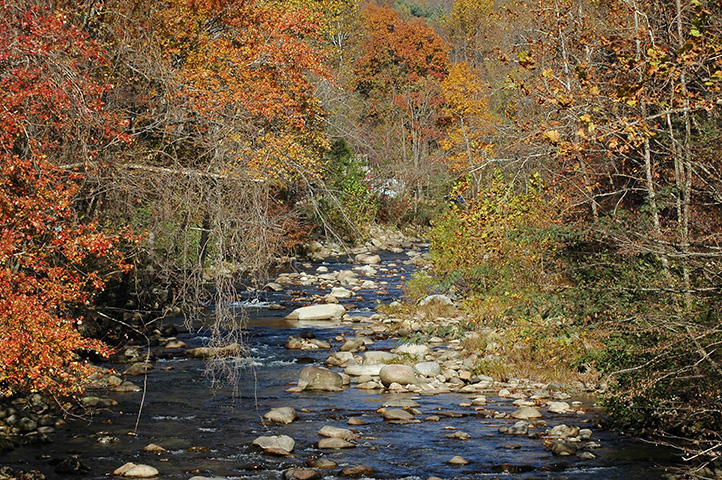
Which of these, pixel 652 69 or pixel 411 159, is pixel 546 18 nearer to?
pixel 652 69

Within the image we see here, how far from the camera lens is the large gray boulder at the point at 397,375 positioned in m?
12.4

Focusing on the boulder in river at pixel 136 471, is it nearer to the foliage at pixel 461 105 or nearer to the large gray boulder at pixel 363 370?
the large gray boulder at pixel 363 370

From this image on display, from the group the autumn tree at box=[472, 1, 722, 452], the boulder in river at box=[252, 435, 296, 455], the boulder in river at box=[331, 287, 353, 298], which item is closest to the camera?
the autumn tree at box=[472, 1, 722, 452]

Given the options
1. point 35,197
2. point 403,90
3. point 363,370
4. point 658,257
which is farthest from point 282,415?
point 403,90

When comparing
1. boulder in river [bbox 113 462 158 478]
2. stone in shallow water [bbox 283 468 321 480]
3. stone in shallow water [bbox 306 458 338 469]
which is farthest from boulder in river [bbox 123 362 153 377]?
stone in shallow water [bbox 283 468 321 480]

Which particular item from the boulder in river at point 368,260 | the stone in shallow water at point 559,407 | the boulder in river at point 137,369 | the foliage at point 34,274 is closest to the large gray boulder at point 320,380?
the boulder in river at point 137,369

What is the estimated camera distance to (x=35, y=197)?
347 inches

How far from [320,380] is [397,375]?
1252mm

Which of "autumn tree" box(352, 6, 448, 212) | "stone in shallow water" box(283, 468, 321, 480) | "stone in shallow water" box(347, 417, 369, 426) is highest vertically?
"autumn tree" box(352, 6, 448, 212)

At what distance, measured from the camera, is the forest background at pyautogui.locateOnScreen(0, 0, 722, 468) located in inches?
289

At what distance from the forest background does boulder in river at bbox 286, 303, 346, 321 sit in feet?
6.17

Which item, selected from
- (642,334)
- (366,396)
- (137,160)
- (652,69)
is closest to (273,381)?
(366,396)

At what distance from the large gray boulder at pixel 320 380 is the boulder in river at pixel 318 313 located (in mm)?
5889

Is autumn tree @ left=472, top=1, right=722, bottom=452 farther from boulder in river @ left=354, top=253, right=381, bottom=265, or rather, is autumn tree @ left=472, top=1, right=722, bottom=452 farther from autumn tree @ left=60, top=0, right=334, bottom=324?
boulder in river @ left=354, top=253, right=381, bottom=265
